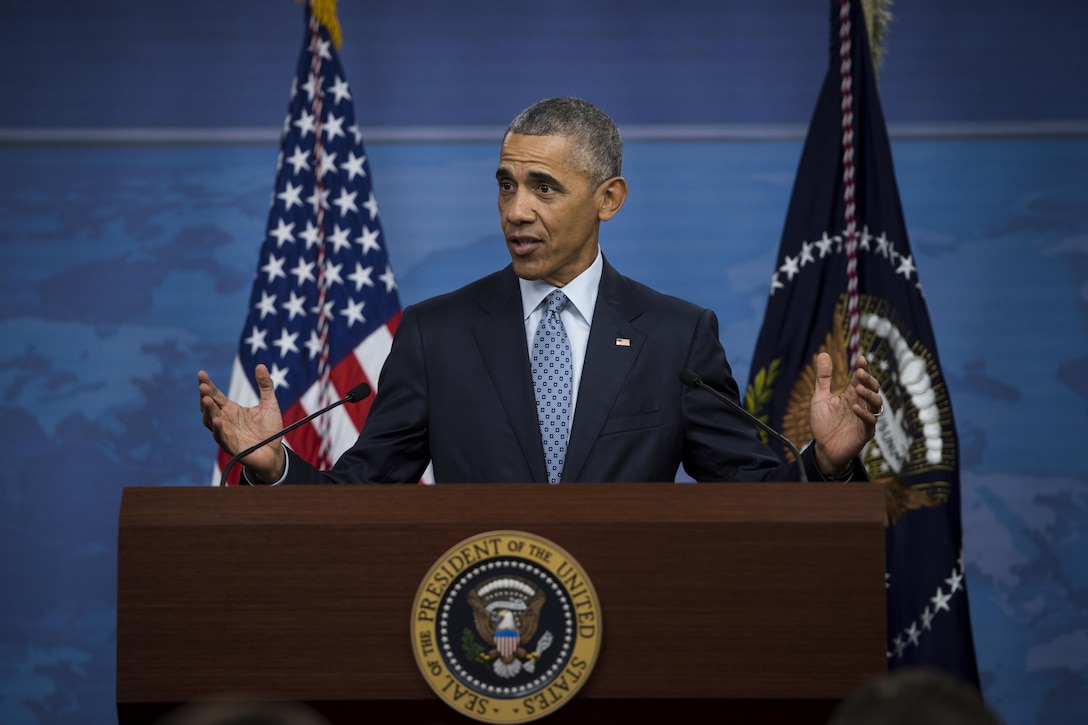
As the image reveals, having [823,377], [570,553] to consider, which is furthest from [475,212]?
[570,553]

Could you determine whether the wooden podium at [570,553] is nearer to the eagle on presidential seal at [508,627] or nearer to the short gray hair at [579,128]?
the eagle on presidential seal at [508,627]

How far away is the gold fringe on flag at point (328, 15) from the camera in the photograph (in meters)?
4.16

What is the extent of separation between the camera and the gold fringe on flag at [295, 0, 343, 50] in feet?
13.6

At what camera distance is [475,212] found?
4684 millimetres

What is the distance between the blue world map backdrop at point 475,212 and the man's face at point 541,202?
6.54 feet

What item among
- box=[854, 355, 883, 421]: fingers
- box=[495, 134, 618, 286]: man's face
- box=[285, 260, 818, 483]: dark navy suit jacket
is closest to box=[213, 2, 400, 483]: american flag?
box=[285, 260, 818, 483]: dark navy suit jacket

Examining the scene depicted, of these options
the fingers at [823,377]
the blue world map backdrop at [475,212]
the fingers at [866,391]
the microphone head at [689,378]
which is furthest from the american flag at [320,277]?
the fingers at [866,391]

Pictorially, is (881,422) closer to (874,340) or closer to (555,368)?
(874,340)

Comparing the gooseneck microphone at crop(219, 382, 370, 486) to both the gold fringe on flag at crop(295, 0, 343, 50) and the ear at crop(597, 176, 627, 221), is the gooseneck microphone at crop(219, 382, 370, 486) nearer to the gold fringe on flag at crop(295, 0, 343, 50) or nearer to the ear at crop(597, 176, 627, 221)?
the ear at crop(597, 176, 627, 221)

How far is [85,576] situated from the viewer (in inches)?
179

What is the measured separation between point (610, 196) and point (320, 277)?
161 cm

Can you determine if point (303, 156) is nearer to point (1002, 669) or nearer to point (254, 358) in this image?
point (254, 358)

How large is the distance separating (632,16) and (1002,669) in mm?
2740

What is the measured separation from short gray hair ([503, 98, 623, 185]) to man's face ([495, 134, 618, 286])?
18 mm
